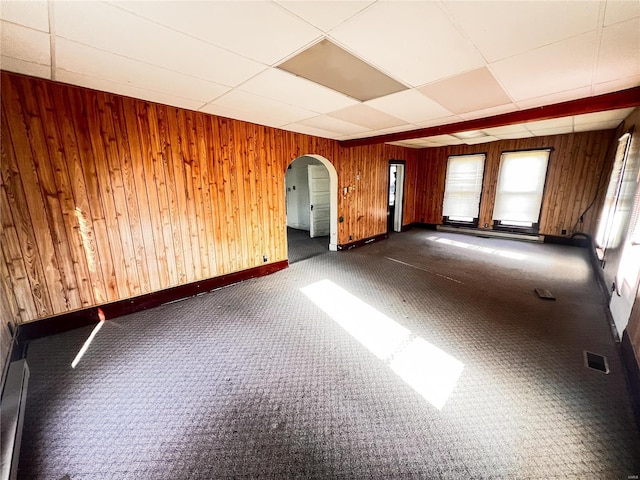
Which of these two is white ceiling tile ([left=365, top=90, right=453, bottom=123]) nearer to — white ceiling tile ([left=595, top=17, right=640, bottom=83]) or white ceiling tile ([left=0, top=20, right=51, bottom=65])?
white ceiling tile ([left=595, top=17, right=640, bottom=83])

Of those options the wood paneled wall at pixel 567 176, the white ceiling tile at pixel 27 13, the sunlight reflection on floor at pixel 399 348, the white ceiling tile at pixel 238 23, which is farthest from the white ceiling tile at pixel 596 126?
the white ceiling tile at pixel 27 13

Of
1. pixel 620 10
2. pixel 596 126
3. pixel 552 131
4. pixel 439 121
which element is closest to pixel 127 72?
pixel 620 10

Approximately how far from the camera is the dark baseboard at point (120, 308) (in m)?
2.44

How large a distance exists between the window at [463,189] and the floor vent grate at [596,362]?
16.9 feet

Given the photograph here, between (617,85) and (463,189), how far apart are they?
482 cm

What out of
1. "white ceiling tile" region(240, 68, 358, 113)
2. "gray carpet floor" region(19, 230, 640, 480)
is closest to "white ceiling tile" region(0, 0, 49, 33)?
"white ceiling tile" region(240, 68, 358, 113)

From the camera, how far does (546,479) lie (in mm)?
1270

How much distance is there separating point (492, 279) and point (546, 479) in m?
3.01

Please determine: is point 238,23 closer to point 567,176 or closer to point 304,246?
point 304,246

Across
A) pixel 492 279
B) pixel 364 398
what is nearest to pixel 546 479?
pixel 364 398

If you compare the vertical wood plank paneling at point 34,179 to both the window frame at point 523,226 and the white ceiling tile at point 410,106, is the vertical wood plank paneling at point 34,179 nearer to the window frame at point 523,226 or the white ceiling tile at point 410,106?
the white ceiling tile at point 410,106

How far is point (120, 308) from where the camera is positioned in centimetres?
286

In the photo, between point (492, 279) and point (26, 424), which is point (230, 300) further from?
point (492, 279)

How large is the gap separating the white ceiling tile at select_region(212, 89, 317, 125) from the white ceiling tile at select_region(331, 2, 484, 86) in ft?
4.17
